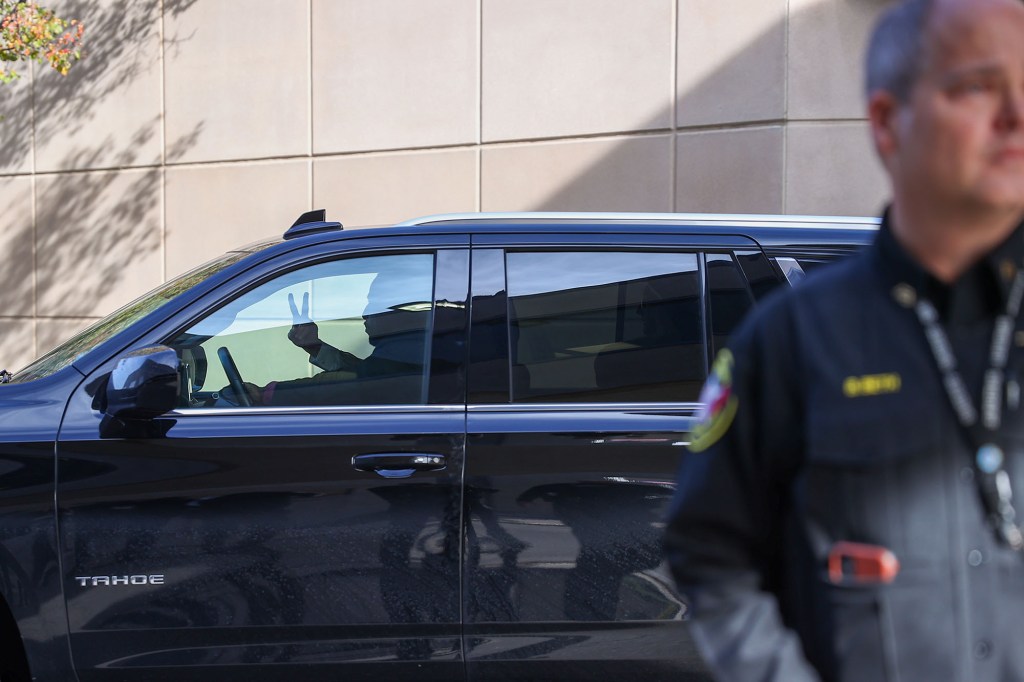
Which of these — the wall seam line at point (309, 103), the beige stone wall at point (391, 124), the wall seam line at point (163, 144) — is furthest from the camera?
the wall seam line at point (163, 144)

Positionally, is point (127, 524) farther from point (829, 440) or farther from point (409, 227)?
point (829, 440)

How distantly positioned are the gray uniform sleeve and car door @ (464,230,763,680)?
1778 millimetres

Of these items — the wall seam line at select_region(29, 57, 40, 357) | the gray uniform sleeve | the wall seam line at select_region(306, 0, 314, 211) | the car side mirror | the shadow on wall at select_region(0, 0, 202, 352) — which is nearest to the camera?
the gray uniform sleeve

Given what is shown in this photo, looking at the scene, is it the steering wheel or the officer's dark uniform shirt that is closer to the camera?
the officer's dark uniform shirt

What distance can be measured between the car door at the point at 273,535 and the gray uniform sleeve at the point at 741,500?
186 centimetres

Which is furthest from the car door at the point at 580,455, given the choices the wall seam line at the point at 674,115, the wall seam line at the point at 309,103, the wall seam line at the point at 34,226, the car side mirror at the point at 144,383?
the wall seam line at the point at 34,226

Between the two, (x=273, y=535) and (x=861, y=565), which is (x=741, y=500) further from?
(x=273, y=535)

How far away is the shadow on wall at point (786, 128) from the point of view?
328 inches

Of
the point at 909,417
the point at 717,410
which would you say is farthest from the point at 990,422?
the point at 717,410

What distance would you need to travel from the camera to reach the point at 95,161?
11680mm

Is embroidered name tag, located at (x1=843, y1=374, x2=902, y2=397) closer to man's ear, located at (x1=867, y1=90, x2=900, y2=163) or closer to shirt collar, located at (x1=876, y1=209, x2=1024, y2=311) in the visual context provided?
shirt collar, located at (x1=876, y1=209, x2=1024, y2=311)

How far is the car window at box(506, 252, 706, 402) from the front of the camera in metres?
3.45

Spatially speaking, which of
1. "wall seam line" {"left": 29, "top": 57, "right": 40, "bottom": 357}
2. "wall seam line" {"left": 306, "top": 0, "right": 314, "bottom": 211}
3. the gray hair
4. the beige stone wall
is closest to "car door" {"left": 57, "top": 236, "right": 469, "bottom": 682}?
the gray hair

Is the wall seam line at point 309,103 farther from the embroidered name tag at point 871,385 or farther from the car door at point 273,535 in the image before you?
the embroidered name tag at point 871,385
